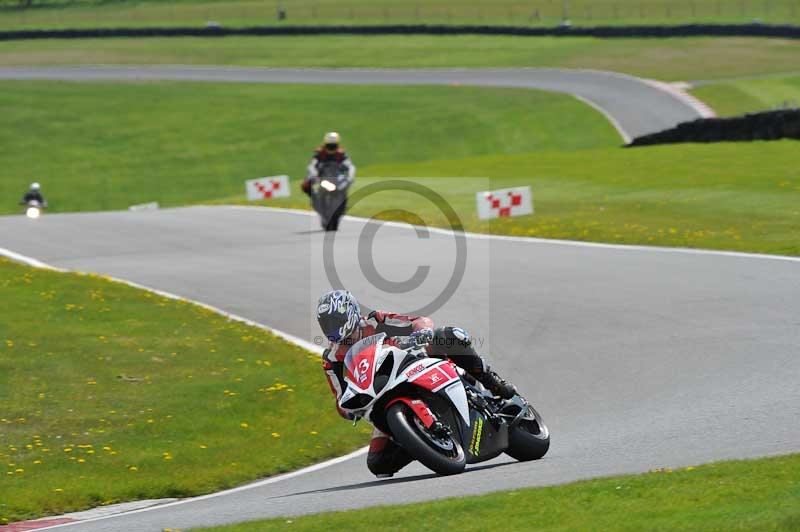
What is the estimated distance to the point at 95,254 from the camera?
81.6ft

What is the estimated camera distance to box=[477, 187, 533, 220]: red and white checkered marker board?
88.9 feet

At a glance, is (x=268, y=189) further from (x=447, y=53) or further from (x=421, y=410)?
(x=447, y=53)

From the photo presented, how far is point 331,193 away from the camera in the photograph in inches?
1051

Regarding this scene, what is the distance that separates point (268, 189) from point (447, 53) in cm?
3778

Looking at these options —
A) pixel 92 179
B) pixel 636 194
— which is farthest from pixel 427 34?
pixel 636 194

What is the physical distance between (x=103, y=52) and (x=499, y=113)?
3248cm

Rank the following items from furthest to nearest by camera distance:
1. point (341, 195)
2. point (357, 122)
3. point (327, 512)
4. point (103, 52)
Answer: point (103, 52) < point (357, 122) < point (341, 195) < point (327, 512)

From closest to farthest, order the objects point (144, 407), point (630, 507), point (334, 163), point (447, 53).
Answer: point (630, 507) < point (144, 407) < point (334, 163) < point (447, 53)

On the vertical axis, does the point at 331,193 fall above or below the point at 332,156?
below

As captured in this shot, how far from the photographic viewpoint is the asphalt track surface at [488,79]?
51.2m

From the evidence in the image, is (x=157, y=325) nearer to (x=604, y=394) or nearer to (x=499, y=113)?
(x=604, y=394)

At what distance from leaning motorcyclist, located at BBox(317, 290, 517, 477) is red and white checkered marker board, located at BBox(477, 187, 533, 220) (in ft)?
55.1

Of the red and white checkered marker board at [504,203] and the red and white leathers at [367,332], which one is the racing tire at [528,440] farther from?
the red and white checkered marker board at [504,203]

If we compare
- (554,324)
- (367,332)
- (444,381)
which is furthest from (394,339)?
(554,324)
